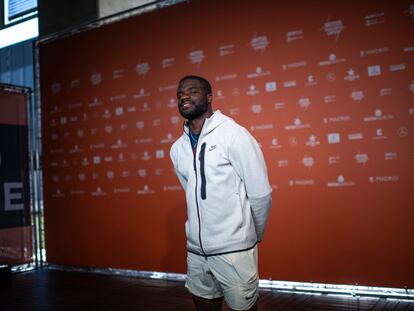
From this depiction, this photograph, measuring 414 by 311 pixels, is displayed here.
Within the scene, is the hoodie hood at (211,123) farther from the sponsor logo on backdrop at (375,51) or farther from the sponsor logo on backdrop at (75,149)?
the sponsor logo on backdrop at (75,149)

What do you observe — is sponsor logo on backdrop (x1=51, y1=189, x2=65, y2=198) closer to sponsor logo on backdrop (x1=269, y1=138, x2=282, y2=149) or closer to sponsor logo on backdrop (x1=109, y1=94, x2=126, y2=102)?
sponsor logo on backdrop (x1=109, y1=94, x2=126, y2=102)

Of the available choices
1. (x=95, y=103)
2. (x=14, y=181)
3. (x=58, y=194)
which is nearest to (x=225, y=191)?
(x=95, y=103)

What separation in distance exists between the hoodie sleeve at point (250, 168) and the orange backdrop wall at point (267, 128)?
5.33 ft

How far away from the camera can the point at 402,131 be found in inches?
116

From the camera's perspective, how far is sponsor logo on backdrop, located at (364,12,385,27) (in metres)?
3.01

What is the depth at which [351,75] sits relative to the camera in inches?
122

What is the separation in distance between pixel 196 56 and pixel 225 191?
7.72 ft

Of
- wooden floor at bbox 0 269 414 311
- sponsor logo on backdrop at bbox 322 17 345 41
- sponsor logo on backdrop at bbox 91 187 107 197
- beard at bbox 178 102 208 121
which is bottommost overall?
wooden floor at bbox 0 269 414 311

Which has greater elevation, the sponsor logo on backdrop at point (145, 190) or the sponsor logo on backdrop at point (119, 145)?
the sponsor logo on backdrop at point (119, 145)

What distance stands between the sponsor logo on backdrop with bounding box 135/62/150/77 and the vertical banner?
1.57m

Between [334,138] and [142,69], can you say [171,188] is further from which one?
[334,138]

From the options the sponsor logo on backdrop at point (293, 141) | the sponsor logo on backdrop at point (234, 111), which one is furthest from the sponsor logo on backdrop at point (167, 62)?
the sponsor logo on backdrop at point (293, 141)

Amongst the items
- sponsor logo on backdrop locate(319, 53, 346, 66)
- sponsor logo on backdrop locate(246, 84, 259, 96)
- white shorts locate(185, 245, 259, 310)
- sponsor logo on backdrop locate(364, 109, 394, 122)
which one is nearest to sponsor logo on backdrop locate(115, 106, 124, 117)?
sponsor logo on backdrop locate(246, 84, 259, 96)

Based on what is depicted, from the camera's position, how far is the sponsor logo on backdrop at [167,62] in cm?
392
